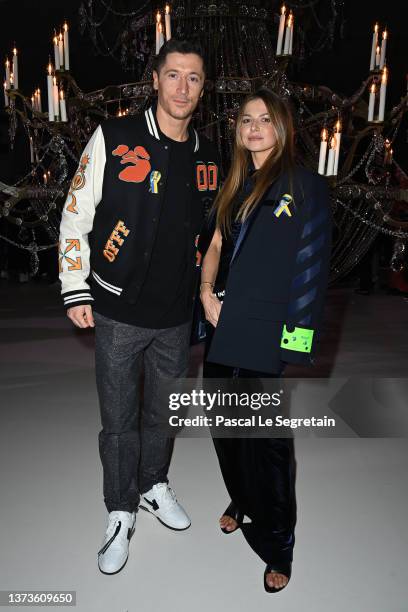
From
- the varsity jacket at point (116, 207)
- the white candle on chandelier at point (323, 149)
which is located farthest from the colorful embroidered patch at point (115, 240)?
the white candle on chandelier at point (323, 149)

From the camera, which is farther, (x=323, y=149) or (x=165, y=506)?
(x=323, y=149)

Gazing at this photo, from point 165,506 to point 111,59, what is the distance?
7554mm

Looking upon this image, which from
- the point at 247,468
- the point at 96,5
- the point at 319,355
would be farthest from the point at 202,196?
the point at 96,5

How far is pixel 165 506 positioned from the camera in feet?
7.35

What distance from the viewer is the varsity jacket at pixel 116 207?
1910 mm

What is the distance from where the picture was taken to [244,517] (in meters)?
2.27

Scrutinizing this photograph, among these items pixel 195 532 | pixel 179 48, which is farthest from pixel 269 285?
pixel 195 532

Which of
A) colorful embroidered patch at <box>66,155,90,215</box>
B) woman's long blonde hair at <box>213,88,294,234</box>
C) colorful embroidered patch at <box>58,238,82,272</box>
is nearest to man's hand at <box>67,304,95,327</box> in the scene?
colorful embroidered patch at <box>58,238,82,272</box>

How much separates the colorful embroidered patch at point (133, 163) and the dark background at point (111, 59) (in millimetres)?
4182

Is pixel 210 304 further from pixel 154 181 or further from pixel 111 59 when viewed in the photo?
pixel 111 59

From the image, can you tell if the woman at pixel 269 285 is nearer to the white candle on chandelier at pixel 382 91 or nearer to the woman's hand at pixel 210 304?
the woman's hand at pixel 210 304

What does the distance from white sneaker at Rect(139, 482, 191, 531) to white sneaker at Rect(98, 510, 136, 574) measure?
148mm

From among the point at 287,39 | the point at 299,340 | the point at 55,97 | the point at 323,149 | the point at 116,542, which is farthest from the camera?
the point at 55,97

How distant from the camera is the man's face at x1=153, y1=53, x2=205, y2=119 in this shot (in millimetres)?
1919
